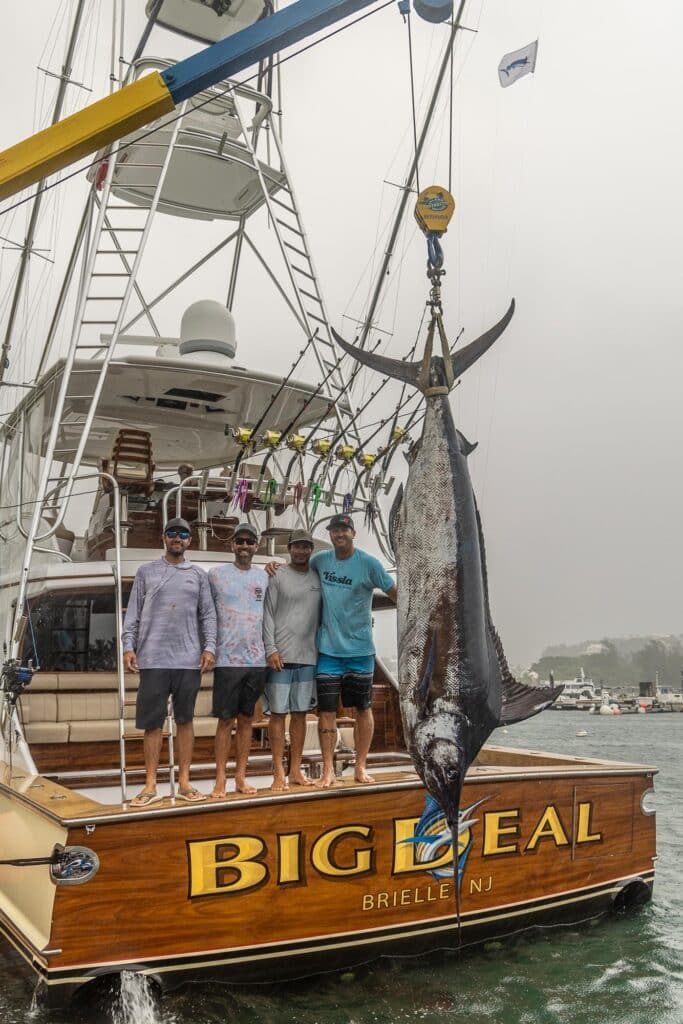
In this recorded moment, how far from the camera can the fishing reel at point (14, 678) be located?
18.4ft

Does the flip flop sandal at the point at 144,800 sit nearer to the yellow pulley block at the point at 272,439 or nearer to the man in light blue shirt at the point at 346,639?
the man in light blue shirt at the point at 346,639

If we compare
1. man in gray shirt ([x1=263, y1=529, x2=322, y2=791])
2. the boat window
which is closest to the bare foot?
man in gray shirt ([x1=263, y1=529, x2=322, y2=791])

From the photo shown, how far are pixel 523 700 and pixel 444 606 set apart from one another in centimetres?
63

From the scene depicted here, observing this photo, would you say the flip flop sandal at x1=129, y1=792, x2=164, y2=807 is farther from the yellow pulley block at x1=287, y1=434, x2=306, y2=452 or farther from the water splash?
the yellow pulley block at x1=287, y1=434, x2=306, y2=452

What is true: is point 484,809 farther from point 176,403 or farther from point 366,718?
point 176,403

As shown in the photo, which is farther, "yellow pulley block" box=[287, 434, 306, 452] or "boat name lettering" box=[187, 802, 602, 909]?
"yellow pulley block" box=[287, 434, 306, 452]

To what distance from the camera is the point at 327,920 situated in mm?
4824

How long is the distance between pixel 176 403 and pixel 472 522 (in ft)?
19.4

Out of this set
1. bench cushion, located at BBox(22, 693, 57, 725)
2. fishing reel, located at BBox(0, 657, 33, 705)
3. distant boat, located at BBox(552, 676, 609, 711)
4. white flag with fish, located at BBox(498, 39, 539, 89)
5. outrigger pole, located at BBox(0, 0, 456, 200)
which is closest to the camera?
outrigger pole, located at BBox(0, 0, 456, 200)

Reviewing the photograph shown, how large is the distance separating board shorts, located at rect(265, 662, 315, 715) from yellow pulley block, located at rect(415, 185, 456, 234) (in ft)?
8.41

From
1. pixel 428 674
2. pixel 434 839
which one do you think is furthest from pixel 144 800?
pixel 428 674

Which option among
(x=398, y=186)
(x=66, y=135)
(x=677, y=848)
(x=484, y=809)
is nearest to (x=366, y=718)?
(x=484, y=809)

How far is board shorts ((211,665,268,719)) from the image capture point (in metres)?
5.08

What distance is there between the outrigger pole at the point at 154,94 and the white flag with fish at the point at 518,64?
2.61m
